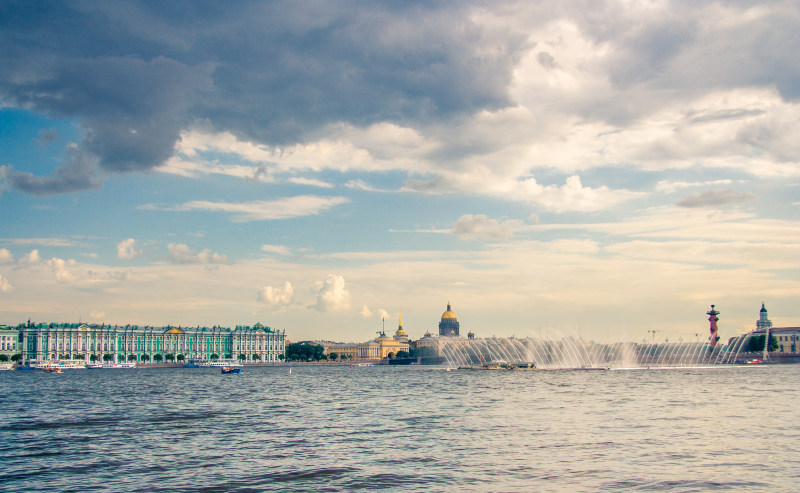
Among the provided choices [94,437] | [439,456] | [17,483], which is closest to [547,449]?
[439,456]

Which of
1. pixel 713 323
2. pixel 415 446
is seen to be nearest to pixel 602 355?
pixel 713 323

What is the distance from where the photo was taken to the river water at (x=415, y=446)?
23.6 metres

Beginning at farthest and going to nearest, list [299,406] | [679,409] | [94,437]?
[299,406]
[679,409]
[94,437]

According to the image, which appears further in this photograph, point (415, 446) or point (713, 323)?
point (713, 323)

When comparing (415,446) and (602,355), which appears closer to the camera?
(415,446)

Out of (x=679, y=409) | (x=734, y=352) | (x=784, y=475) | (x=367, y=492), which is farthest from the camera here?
(x=734, y=352)

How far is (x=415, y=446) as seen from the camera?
3092cm

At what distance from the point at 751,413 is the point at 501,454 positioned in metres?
22.7

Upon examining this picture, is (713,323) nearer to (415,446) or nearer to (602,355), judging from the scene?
(602,355)

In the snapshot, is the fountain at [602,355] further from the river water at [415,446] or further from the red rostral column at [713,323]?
the river water at [415,446]

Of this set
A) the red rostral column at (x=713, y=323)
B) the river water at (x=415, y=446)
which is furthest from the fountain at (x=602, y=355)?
the river water at (x=415, y=446)

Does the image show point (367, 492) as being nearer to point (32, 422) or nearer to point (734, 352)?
point (32, 422)

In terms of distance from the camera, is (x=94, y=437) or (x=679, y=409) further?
(x=679, y=409)

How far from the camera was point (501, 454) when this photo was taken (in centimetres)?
2839
